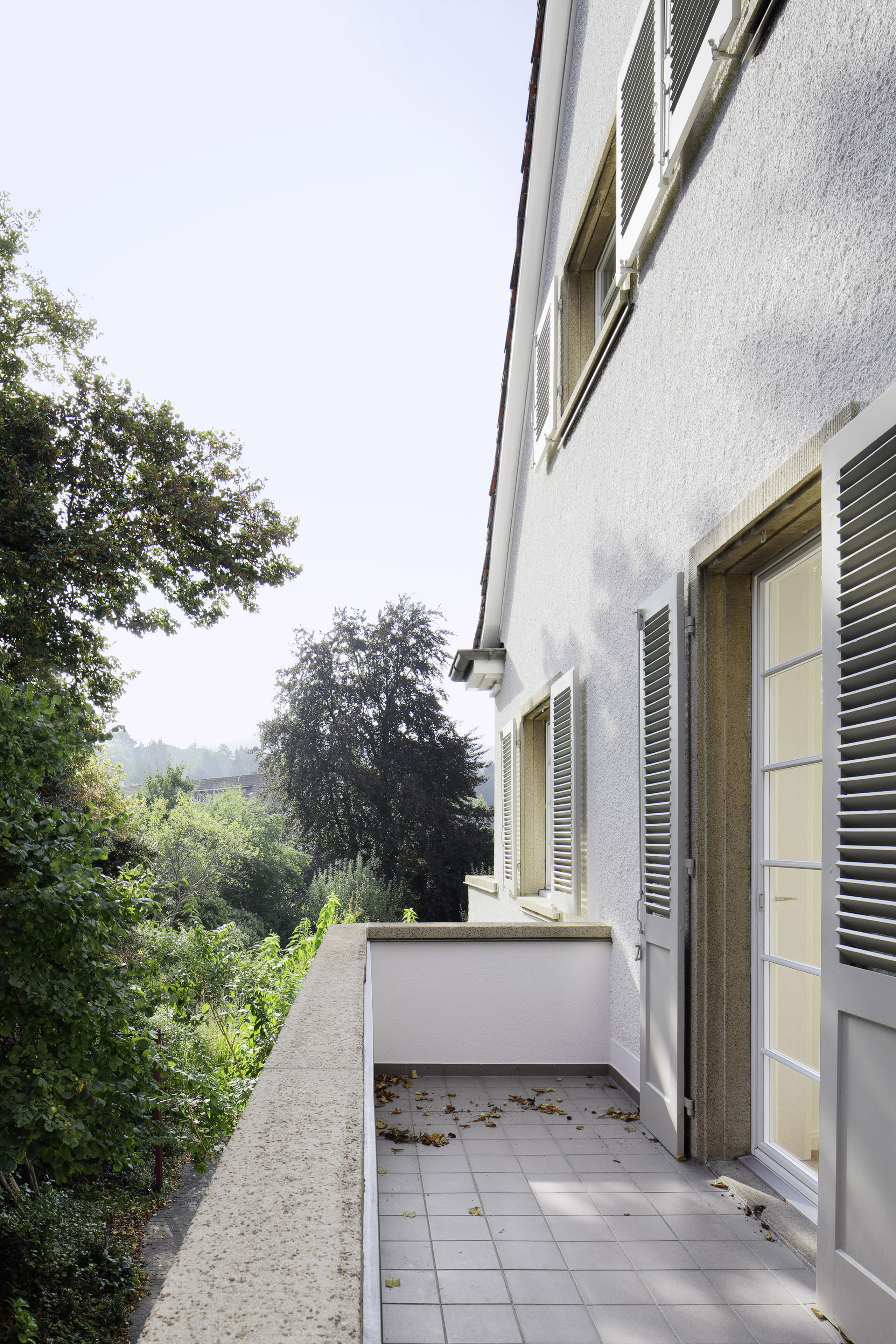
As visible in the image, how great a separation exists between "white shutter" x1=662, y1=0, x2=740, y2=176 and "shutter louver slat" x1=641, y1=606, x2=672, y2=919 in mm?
2066

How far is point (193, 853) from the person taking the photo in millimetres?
26062

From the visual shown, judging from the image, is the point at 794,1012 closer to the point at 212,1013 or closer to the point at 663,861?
the point at 663,861

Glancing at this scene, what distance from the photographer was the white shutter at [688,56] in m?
3.56

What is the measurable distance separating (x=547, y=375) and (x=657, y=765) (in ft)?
15.5

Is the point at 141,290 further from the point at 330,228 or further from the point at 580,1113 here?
the point at 580,1113

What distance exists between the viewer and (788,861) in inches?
143

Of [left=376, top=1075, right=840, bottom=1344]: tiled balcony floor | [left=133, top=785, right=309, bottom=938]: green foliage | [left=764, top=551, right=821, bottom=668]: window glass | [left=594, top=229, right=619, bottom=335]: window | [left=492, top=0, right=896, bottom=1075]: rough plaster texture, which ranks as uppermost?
[left=594, top=229, right=619, bottom=335]: window

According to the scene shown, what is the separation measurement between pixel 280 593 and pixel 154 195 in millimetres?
6652

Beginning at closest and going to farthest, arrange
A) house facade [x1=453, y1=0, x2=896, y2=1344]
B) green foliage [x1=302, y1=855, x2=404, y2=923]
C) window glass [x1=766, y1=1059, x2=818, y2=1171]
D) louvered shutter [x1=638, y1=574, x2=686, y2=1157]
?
house facade [x1=453, y1=0, x2=896, y2=1344], window glass [x1=766, y1=1059, x2=818, y2=1171], louvered shutter [x1=638, y1=574, x2=686, y2=1157], green foliage [x1=302, y1=855, x2=404, y2=923]

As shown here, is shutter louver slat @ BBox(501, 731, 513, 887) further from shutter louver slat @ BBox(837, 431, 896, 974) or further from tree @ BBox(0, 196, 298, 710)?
shutter louver slat @ BBox(837, 431, 896, 974)

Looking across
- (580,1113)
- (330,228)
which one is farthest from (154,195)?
(580,1113)

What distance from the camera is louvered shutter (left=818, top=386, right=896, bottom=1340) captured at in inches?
90.0

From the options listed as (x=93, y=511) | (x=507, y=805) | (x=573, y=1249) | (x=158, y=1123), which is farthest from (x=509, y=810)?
(x=93, y=511)

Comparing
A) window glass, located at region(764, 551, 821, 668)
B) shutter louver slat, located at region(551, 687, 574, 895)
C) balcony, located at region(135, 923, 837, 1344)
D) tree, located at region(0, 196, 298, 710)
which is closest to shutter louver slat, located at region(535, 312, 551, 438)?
shutter louver slat, located at region(551, 687, 574, 895)
